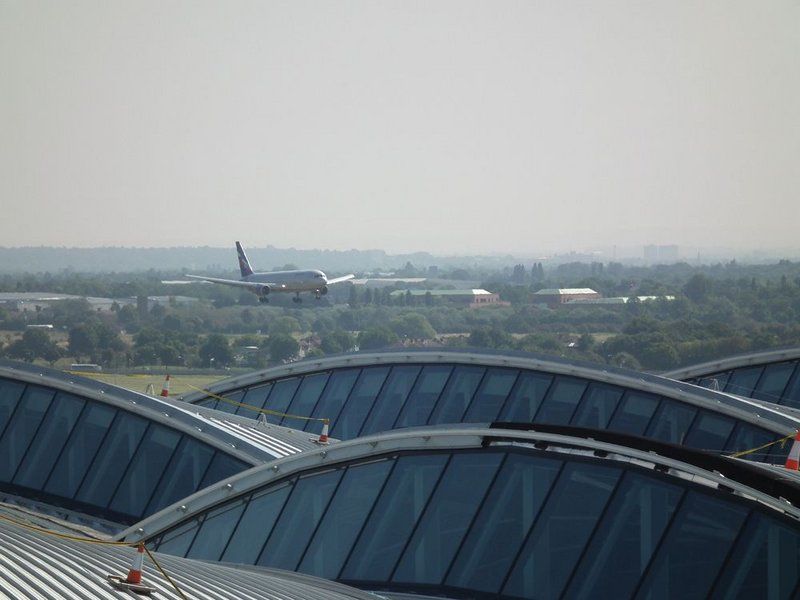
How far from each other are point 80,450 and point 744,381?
23.9 m

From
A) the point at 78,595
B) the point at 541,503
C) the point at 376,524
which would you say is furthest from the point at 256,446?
the point at 78,595

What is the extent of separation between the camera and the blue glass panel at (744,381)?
151 feet

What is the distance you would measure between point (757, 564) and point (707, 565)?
648 mm

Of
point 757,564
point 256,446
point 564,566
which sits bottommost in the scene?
point 256,446

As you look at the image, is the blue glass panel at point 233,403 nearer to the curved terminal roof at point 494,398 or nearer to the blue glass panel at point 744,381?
the curved terminal roof at point 494,398

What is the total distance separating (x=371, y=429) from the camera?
42.0 m

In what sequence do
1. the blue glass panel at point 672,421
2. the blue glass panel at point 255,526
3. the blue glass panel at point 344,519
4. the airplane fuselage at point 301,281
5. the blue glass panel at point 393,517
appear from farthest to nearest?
the airplane fuselage at point 301,281 → the blue glass panel at point 672,421 → the blue glass panel at point 255,526 → the blue glass panel at point 344,519 → the blue glass panel at point 393,517

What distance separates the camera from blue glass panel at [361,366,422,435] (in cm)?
4216

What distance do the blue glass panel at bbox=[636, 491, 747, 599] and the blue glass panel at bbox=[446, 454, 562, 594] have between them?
209 cm

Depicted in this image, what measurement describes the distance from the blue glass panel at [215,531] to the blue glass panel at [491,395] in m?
17.3

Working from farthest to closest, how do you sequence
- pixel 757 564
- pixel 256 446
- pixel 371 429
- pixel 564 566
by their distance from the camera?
pixel 371 429
pixel 256 446
pixel 564 566
pixel 757 564

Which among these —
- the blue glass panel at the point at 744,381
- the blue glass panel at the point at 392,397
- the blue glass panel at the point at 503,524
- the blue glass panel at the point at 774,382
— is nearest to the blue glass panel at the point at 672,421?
the blue glass panel at the point at 392,397

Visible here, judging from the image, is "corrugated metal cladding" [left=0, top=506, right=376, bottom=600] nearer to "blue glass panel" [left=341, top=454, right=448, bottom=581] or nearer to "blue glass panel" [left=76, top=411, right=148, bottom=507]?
"blue glass panel" [left=341, top=454, right=448, bottom=581]

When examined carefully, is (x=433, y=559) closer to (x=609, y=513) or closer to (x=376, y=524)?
(x=376, y=524)
